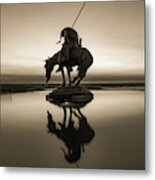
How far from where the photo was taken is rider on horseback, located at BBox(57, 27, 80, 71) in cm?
153

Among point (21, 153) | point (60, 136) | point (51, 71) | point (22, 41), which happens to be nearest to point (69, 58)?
point (51, 71)

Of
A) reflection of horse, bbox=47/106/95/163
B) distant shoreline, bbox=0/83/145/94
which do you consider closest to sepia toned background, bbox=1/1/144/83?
distant shoreline, bbox=0/83/145/94

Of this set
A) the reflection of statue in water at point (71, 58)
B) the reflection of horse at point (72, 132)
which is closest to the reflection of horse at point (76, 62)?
the reflection of statue in water at point (71, 58)

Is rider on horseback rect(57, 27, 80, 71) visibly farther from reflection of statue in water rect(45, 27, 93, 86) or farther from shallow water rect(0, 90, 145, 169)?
shallow water rect(0, 90, 145, 169)

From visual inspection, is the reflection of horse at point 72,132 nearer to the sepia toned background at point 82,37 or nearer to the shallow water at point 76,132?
the shallow water at point 76,132

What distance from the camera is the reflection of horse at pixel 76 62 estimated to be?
1.53 metres

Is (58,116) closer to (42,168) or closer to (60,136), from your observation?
(60,136)

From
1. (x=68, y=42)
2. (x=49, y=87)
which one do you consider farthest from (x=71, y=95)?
(x=68, y=42)

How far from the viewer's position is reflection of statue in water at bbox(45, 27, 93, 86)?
5.02ft

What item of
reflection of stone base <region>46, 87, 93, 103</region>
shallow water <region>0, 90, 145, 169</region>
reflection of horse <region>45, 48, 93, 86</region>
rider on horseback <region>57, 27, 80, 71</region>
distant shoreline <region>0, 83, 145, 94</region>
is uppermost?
rider on horseback <region>57, 27, 80, 71</region>

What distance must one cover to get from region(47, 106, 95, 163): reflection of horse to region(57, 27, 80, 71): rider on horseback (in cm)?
19

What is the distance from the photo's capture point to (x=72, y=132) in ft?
5.07

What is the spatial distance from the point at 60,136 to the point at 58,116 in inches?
3.0

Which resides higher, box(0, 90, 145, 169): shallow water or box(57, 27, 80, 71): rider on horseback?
box(57, 27, 80, 71): rider on horseback
